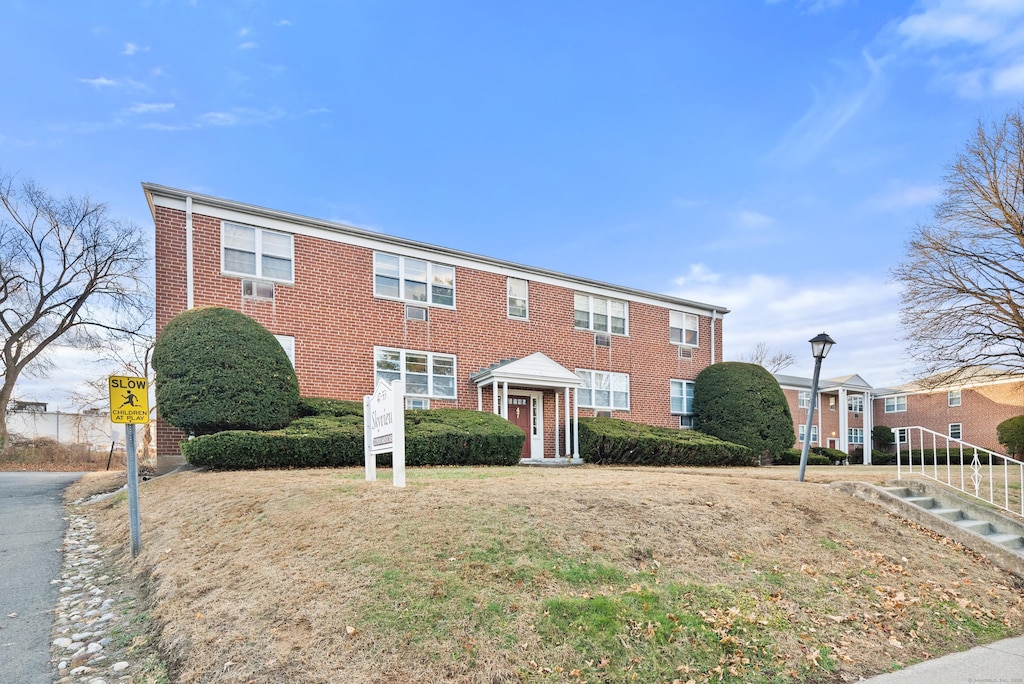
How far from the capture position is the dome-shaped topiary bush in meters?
12.2

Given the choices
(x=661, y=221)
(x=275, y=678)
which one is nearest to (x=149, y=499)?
(x=275, y=678)

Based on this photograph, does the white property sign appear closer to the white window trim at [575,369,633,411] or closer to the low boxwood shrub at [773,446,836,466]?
the white window trim at [575,369,633,411]

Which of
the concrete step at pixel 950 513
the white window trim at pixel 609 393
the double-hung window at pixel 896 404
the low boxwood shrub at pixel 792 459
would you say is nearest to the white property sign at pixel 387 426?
the concrete step at pixel 950 513

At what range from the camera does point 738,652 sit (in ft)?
16.5

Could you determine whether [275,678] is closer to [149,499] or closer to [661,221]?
[149,499]

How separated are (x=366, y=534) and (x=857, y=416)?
143 feet

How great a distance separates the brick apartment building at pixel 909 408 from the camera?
35750mm

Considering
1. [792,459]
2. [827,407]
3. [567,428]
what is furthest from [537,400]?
[827,407]

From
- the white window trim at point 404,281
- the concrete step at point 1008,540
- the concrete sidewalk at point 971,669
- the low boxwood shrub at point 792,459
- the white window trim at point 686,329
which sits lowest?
the low boxwood shrub at point 792,459

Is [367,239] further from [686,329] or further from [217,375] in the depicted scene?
[686,329]

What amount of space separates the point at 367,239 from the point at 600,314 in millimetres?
8709

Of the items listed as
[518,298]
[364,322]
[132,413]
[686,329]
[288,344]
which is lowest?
[132,413]

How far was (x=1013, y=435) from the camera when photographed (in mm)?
31375

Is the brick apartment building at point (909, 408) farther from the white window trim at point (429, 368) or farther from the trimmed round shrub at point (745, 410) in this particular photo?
the white window trim at point (429, 368)
